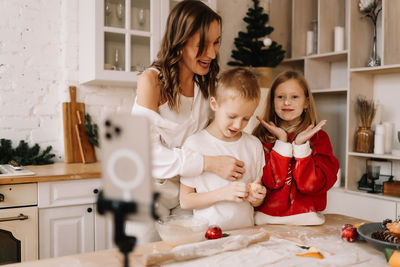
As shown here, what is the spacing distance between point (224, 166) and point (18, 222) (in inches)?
53.0

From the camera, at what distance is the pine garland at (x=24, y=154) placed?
252 cm

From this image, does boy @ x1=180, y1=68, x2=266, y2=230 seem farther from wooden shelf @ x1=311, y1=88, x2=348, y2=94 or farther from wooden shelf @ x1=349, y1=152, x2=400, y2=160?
wooden shelf @ x1=311, y1=88, x2=348, y2=94

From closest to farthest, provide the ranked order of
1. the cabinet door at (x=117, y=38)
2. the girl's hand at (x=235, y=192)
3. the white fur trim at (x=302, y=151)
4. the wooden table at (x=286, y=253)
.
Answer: the wooden table at (x=286, y=253), the girl's hand at (x=235, y=192), the white fur trim at (x=302, y=151), the cabinet door at (x=117, y=38)

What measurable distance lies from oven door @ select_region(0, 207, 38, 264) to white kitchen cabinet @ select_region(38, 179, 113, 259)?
0.14 ft

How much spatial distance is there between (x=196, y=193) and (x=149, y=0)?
1.77 m

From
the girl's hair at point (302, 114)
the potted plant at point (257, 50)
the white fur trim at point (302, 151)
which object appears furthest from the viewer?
the potted plant at point (257, 50)

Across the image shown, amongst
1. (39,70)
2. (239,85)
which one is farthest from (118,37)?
(239,85)

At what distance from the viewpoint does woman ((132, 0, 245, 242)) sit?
4.45ft

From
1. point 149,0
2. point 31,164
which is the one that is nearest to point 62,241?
point 31,164

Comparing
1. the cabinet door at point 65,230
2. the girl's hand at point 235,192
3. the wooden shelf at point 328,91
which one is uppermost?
the wooden shelf at point 328,91

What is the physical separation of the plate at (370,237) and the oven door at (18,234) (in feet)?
5.63

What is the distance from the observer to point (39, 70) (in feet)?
8.97

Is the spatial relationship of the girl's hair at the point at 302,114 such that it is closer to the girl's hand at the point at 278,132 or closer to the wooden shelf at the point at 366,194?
the girl's hand at the point at 278,132

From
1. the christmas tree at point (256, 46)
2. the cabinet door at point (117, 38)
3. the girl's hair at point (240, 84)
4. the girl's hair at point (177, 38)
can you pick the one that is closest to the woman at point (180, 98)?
the girl's hair at point (177, 38)
